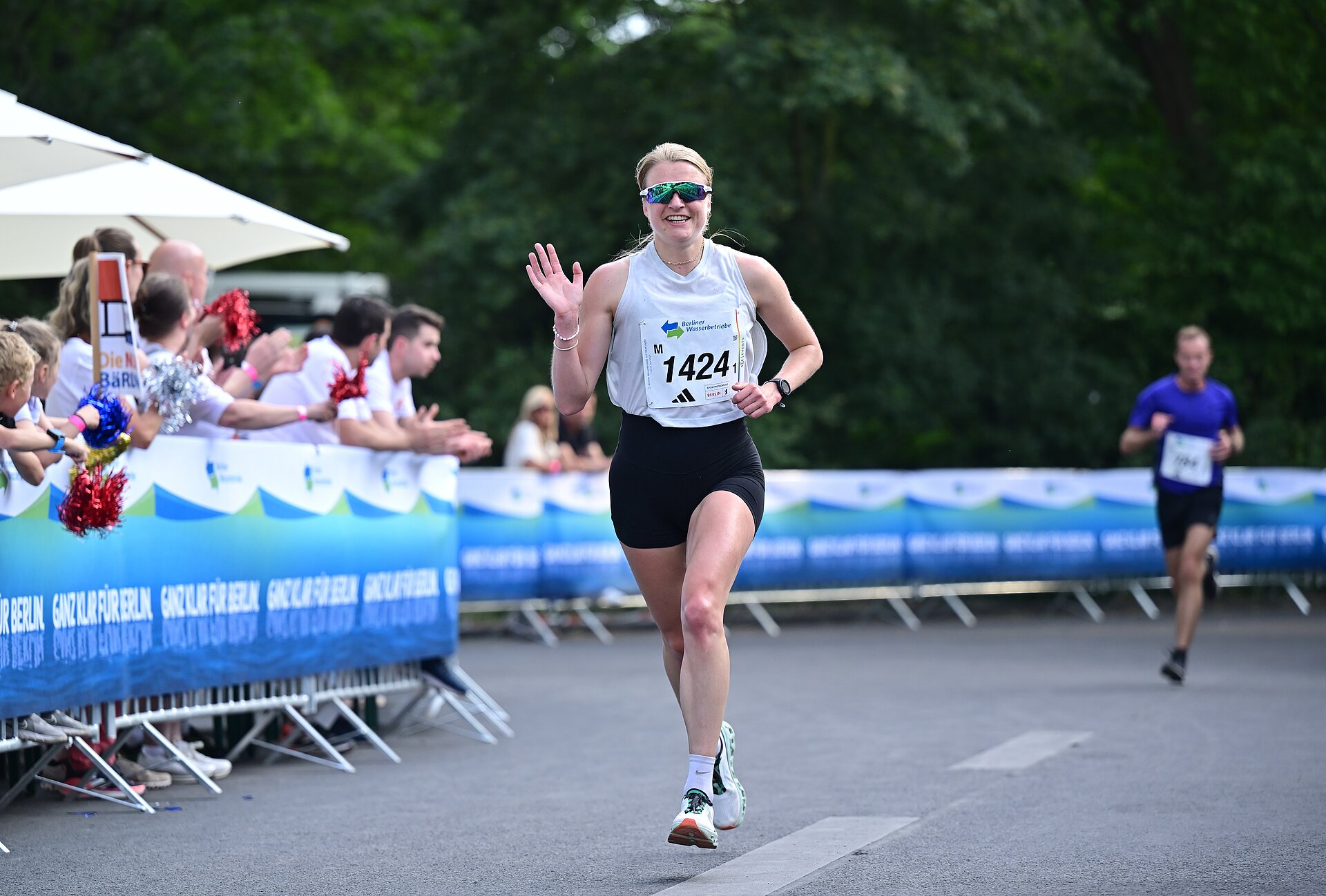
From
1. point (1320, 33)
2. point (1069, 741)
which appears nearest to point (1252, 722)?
point (1069, 741)

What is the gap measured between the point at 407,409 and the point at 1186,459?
5302 mm

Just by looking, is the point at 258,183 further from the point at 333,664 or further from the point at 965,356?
the point at 333,664

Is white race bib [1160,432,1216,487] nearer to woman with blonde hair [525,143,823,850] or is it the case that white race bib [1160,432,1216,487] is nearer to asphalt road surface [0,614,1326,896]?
asphalt road surface [0,614,1326,896]

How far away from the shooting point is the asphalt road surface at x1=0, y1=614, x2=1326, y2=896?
5.79 meters

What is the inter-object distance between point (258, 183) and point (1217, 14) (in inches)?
538

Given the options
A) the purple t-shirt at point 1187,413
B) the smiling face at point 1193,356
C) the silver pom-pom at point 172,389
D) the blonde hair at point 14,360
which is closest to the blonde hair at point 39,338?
the blonde hair at point 14,360

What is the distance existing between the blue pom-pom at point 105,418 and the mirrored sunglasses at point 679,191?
2317 mm

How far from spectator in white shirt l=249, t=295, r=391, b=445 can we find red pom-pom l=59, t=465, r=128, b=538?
2.29 meters

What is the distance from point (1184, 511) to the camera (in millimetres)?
12492

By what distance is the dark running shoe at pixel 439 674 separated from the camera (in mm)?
9938

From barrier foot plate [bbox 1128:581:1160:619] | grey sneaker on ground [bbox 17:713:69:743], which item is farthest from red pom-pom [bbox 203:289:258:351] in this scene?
barrier foot plate [bbox 1128:581:1160:619]

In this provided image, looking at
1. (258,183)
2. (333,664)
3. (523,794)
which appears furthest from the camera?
(258,183)

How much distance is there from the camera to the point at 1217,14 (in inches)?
953

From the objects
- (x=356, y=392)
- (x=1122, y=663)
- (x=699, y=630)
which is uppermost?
(x=356, y=392)
